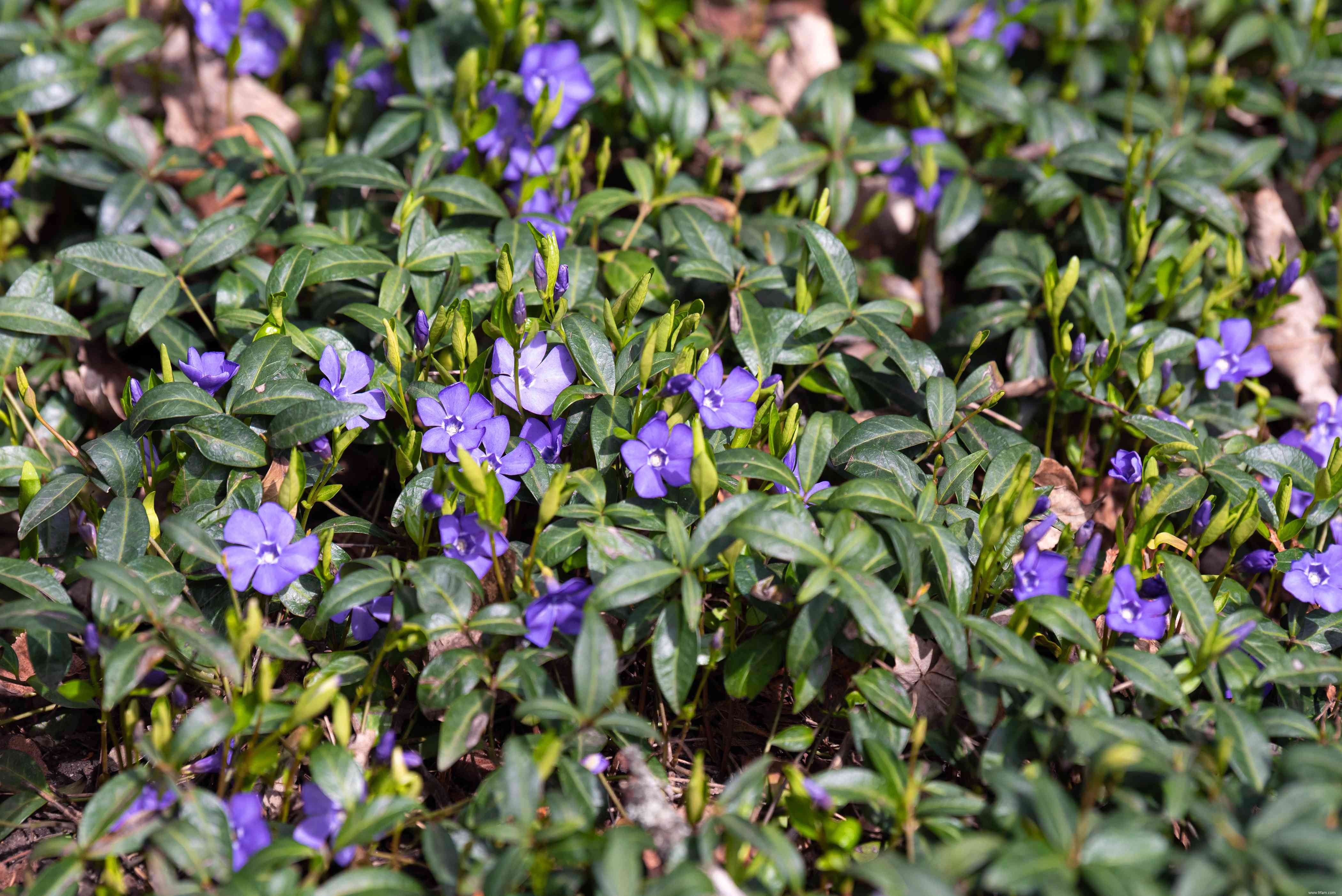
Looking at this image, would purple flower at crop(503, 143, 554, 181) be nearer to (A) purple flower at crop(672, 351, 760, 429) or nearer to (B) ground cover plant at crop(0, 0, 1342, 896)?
(B) ground cover plant at crop(0, 0, 1342, 896)

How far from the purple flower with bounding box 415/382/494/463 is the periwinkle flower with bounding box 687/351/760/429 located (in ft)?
1.47

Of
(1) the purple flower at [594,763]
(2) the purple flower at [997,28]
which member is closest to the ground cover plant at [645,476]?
(1) the purple flower at [594,763]

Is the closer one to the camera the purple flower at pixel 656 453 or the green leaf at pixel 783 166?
the purple flower at pixel 656 453

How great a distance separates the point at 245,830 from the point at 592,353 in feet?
3.68

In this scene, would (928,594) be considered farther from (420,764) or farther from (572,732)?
(420,764)

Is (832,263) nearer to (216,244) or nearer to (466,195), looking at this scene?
(466,195)

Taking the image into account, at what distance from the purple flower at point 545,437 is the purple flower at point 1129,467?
1.29m

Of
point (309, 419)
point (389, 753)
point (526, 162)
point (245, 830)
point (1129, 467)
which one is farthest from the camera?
point (526, 162)

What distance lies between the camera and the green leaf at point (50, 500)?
6.93 ft

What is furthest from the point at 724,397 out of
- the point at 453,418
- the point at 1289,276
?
the point at 1289,276

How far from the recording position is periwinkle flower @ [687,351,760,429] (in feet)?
7.05

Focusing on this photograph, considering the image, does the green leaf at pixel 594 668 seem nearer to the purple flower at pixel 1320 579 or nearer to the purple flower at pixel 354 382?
the purple flower at pixel 354 382

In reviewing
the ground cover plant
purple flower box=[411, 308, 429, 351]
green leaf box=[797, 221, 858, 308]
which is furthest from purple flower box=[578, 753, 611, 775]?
green leaf box=[797, 221, 858, 308]

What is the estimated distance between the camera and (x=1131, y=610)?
2049mm
